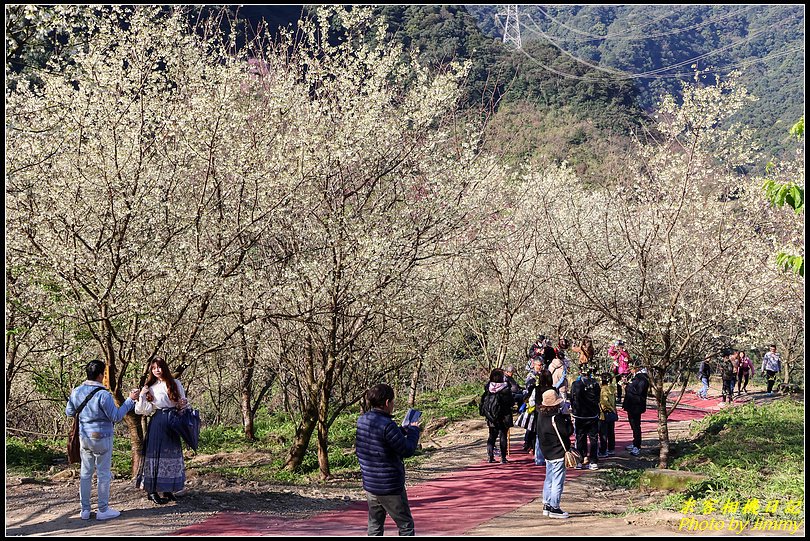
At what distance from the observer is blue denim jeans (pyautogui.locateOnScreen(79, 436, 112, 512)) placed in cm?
740

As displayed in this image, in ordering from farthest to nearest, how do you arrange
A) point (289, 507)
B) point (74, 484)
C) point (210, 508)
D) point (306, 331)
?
point (306, 331)
point (74, 484)
point (289, 507)
point (210, 508)

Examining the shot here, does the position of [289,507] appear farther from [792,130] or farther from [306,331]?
[792,130]

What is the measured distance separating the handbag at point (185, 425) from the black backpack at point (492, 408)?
5370 mm

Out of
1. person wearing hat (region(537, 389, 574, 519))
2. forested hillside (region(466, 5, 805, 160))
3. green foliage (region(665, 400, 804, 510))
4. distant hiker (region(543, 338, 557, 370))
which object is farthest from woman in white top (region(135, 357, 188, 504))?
forested hillside (region(466, 5, 805, 160))

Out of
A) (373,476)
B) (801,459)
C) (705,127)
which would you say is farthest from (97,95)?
(801,459)

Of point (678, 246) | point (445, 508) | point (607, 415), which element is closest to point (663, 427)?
point (607, 415)

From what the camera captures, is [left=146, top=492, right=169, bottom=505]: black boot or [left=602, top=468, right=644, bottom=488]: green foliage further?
[left=602, top=468, right=644, bottom=488]: green foliage

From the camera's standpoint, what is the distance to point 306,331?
11336 mm

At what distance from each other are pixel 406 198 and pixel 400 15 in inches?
2239

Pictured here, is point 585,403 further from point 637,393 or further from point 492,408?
point 637,393

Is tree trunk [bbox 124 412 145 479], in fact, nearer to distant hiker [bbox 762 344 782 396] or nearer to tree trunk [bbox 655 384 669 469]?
tree trunk [bbox 655 384 669 469]

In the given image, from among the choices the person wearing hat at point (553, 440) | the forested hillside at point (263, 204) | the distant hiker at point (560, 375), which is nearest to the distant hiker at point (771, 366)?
the forested hillside at point (263, 204)

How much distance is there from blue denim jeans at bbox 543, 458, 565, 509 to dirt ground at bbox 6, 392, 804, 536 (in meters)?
0.23

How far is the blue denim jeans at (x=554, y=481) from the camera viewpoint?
815 centimetres
